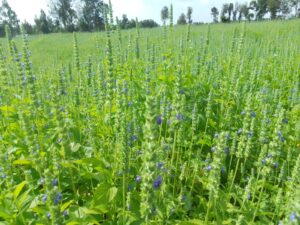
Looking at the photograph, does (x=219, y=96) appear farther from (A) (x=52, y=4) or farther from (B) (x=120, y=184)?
(A) (x=52, y=4)

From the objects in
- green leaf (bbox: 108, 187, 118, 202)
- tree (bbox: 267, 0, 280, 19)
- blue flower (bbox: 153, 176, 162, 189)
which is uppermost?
tree (bbox: 267, 0, 280, 19)

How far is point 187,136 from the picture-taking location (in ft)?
11.0

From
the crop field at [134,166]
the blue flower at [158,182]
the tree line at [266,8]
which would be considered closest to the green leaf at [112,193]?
the crop field at [134,166]

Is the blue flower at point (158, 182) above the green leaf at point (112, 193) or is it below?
above

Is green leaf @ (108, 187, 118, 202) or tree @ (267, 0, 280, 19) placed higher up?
tree @ (267, 0, 280, 19)

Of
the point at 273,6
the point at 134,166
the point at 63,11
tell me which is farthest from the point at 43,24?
the point at 134,166

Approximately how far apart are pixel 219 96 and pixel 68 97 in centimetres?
247

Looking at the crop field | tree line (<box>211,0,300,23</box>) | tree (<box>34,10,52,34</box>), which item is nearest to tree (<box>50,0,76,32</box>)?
tree (<box>34,10,52,34</box>)

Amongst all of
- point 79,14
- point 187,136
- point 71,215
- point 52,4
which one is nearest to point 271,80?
point 187,136

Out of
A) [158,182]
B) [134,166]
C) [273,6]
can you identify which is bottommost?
[134,166]

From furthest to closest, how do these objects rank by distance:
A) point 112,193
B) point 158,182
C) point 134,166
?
point 134,166
point 112,193
point 158,182

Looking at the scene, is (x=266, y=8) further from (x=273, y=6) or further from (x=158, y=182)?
(x=158, y=182)

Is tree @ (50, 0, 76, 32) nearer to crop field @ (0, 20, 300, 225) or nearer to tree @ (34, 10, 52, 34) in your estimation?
tree @ (34, 10, 52, 34)

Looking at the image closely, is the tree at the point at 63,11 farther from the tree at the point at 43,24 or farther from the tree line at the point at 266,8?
the tree line at the point at 266,8
